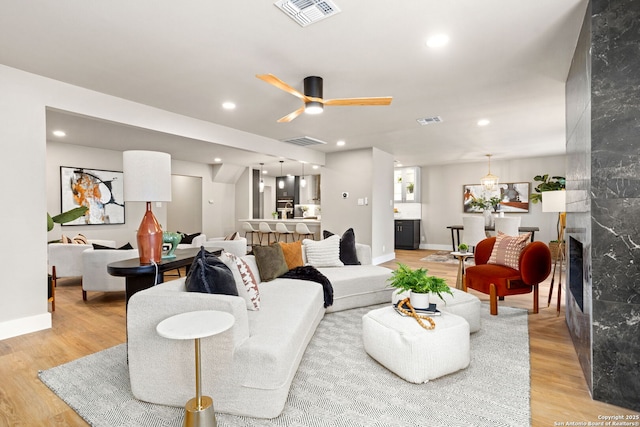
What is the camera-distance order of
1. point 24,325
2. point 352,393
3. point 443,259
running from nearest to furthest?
point 352,393 → point 24,325 → point 443,259

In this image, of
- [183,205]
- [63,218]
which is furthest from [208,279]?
[183,205]

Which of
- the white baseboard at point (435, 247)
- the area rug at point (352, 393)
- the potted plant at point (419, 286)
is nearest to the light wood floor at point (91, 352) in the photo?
the area rug at point (352, 393)

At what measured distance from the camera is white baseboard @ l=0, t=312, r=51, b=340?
3.05m

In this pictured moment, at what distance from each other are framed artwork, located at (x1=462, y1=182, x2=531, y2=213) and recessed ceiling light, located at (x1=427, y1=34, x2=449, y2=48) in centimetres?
690

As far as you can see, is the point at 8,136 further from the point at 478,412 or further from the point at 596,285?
the point at 596,285

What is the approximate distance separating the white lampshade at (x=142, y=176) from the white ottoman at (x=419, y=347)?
1.87m

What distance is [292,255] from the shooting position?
3.81m

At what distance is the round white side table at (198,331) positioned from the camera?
60.3 inches

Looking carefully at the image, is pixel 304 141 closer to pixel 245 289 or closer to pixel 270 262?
pixel 270 262

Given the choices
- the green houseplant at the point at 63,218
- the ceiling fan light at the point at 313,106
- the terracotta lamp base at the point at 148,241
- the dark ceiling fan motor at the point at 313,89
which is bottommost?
the terracotta lamp base at the point at 148,241

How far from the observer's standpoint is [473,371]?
2.32m

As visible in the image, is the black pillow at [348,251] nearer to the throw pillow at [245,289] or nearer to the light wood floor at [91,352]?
the light wood floor at [91,352]

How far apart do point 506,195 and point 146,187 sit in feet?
28.0

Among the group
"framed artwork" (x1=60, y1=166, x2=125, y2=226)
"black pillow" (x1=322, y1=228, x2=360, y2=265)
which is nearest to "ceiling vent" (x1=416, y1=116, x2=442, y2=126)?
"black pillow" (x1=322, y1=228, x2=360, y2=265)
